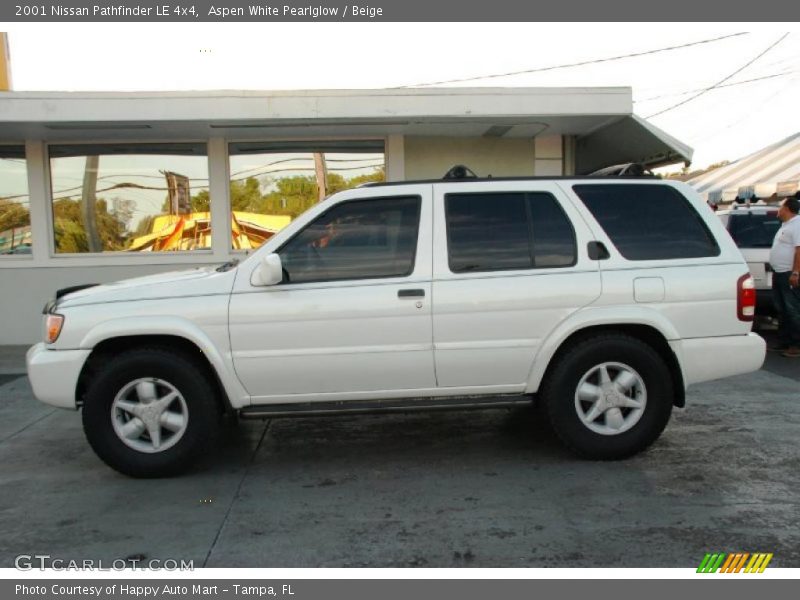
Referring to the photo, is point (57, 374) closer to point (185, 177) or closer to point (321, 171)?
point (185, 177)

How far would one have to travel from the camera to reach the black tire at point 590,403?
4.42 m

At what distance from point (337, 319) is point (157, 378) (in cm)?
125

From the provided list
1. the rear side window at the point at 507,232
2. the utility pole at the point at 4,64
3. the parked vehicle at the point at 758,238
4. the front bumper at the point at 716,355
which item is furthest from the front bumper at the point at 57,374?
the parked vehicle at the point at 758,238

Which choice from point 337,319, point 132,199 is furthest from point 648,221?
point 132,199

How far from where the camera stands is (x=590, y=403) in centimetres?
452

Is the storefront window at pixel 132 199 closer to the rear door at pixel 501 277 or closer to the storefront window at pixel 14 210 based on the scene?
the storefront window at pixel 14 210

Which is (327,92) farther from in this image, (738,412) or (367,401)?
(738,412)

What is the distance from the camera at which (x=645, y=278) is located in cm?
443

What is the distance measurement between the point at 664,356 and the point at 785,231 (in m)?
4.33

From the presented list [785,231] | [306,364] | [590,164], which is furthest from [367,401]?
[590,164]

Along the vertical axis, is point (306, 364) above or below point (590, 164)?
below

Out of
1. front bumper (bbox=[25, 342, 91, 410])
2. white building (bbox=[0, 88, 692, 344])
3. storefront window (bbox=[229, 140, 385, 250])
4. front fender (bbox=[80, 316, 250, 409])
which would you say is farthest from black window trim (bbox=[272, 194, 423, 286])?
storefront window (bbox=[229, 140, 385, 250])

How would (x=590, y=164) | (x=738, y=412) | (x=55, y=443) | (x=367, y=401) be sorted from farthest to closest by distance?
(x=590, y=164)
(x=738, y=412)
(x=55, y=443)
(x=367, y=401)

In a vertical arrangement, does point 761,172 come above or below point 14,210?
above
